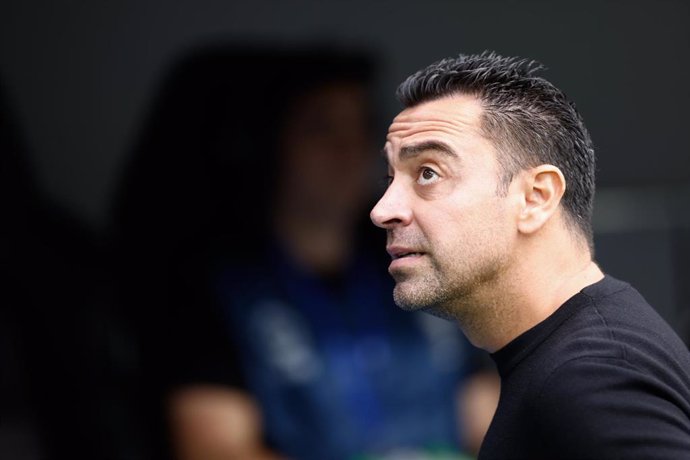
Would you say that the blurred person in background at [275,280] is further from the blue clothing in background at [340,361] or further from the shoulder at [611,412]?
the shoulder at [611,412]

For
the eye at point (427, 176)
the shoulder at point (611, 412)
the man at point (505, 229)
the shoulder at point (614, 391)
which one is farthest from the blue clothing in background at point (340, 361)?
the shoulder at point (611, 412)

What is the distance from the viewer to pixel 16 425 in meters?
3.27

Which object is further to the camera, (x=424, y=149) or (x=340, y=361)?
(x=340, y=361)

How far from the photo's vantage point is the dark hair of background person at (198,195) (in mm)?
3387

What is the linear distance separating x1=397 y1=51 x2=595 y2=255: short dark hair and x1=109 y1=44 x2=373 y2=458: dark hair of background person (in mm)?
1309

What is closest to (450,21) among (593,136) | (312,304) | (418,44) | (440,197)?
(418,44)

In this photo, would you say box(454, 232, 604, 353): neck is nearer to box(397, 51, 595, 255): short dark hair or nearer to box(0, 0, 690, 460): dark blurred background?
box(397, 51, 595, 255): short dark hair

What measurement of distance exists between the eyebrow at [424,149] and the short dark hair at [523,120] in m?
0.08

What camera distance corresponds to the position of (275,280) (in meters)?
3.52

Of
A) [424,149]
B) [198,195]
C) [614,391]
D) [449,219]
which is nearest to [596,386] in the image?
[614,391]

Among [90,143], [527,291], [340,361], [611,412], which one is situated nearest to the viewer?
[611,412]

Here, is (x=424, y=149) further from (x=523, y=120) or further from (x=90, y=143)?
(x=90, y=143)

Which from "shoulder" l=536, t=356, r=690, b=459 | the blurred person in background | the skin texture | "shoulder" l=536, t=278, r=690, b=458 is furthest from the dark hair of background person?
"shoulder" l=536, t=356, r=690, b=459

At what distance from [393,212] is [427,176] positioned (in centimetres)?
10
